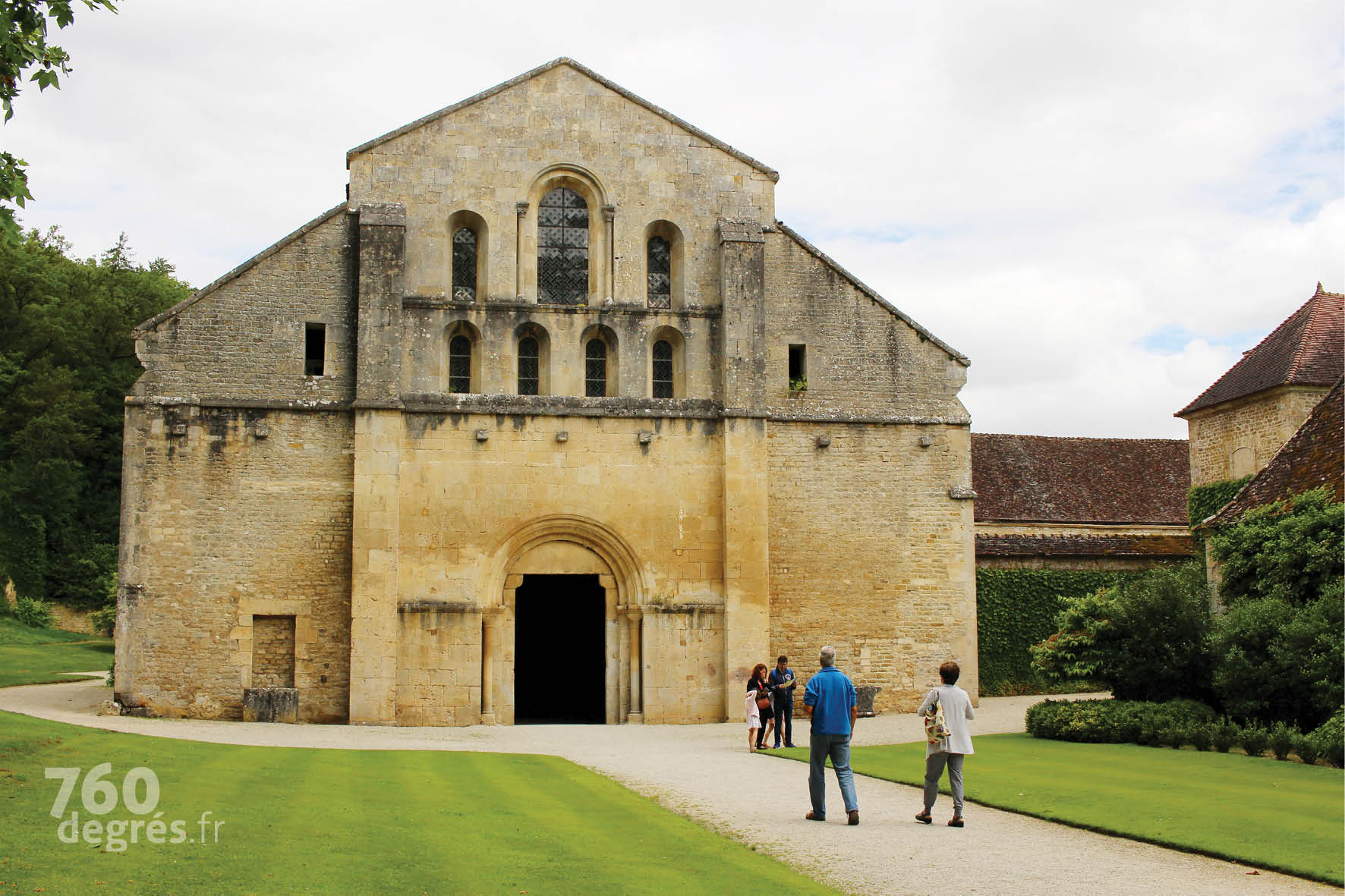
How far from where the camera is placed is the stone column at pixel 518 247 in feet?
83.7

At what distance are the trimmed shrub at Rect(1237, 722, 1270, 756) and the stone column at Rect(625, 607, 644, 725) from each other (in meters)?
11.3

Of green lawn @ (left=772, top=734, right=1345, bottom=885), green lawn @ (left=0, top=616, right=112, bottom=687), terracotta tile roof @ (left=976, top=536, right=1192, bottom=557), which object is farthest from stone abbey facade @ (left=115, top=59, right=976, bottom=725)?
green lawn @ (left=0, top=616, right=112, bottom=687)

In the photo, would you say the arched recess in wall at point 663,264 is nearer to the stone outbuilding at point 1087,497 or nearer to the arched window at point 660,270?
the arched window at point 660,270

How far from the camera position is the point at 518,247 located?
25.6 meters

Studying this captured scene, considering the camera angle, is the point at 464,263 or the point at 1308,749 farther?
the point at 464,263

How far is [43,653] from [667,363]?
23.1m

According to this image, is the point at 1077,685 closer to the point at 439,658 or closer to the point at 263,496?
the point at 439,658

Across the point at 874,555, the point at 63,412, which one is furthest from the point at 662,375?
the point at 63,412

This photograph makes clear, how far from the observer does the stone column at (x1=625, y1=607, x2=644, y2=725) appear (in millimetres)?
24719

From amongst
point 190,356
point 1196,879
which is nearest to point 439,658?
point 190,356

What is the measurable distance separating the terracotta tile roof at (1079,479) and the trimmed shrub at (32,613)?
3293 cm

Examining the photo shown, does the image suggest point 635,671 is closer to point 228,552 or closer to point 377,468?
point 377,468

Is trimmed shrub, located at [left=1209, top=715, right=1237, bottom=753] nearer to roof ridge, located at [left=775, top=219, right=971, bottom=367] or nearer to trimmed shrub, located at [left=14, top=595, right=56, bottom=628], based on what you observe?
roof ridge, located at [left=775, top=219, right=971, bottom=367]

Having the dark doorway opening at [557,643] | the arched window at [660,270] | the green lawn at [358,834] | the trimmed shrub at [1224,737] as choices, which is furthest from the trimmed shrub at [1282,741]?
the dark doorway opening at [557,643]
